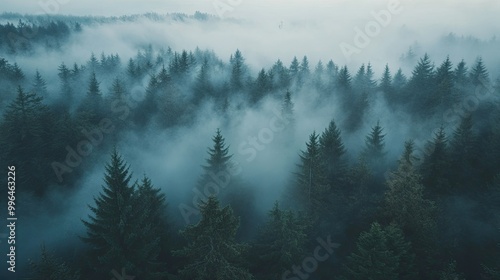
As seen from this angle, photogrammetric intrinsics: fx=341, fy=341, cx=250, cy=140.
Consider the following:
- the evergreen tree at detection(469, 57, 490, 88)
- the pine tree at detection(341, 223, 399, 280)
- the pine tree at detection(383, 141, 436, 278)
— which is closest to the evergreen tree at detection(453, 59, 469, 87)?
the evergreen tree at detection(469, 57, 490, 88)

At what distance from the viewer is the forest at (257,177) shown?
25953 mm

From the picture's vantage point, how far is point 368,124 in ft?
239

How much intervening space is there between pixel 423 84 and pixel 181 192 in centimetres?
5805

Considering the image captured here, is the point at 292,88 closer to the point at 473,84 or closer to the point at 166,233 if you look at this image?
the point at 473,84

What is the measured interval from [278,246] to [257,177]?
34.7 m

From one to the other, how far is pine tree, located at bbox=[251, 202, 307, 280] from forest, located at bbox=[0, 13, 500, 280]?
12cm

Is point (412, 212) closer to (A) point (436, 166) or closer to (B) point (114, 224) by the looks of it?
(A) point (436, 166)

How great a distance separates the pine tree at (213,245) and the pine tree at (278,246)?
4894 millimetres

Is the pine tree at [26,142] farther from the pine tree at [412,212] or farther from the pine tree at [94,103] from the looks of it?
the pine tree at [412,212]

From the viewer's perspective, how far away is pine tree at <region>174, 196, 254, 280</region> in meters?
22.8

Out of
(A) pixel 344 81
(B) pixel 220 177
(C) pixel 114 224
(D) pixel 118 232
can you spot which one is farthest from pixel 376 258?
(A) pixel 344 81

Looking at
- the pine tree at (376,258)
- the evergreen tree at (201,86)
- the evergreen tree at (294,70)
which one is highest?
the evergreen tree at (294,70)

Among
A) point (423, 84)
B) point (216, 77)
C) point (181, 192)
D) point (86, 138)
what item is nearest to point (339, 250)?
point (181, 192)

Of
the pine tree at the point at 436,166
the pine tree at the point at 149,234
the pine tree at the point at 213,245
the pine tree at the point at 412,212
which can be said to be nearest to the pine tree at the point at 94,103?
the pine tree at the point at 149,234
